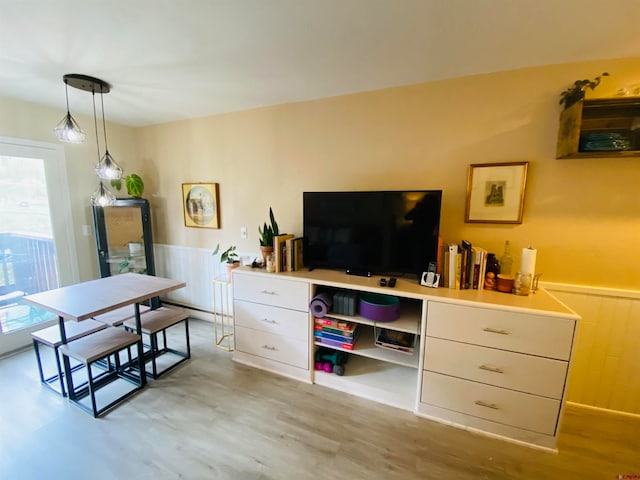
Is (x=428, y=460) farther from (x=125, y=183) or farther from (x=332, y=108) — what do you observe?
(x=125, y=183)

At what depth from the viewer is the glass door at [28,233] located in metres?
2.45

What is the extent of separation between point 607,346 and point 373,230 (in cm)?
178

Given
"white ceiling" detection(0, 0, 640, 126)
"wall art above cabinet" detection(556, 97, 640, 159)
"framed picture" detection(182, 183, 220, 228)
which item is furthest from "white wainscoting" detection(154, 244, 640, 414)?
"framed picture" detection(182, 183, 220, 228)

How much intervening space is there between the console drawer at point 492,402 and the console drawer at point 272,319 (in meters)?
0.95

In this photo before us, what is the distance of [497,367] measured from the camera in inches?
62.8

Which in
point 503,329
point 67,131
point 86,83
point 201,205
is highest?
point 86,83

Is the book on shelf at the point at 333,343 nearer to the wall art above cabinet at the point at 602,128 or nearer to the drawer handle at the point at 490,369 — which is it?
the drawer handle at the point at 490,369

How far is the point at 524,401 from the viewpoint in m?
1.57

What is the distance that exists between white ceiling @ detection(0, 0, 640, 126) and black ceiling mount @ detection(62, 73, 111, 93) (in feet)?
0.25

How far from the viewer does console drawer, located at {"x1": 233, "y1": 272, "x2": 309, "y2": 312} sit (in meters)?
2.04

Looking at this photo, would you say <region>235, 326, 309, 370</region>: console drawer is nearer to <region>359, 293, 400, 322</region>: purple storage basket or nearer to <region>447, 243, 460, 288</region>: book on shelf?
<region>359, 293, 400, 322</region>: purple storage basket

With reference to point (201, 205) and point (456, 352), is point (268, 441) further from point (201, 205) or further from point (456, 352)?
point (201, 205)

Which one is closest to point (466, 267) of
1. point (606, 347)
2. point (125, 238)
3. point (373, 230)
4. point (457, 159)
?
point (373, 230)

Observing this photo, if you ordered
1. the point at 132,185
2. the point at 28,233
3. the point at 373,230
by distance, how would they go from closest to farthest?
the point at 373,230, the point at 28,233, the point at 132,185
